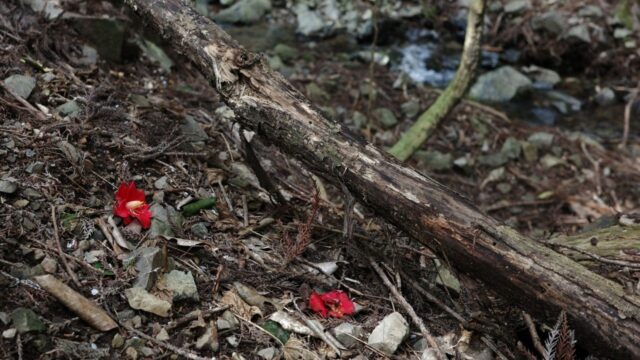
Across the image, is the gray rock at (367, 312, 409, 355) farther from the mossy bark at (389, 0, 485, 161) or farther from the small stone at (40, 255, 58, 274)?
the mossy bark at (389, 0, 485, 161)

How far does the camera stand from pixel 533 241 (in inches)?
86.5

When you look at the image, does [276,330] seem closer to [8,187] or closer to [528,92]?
[8,187]

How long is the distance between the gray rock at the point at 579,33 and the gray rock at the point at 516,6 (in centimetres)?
75

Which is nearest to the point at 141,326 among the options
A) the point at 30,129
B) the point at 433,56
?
the point at 30,129

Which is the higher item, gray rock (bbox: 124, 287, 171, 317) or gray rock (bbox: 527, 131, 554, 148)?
gray rock (bbox: 527, 131, 554, 148)

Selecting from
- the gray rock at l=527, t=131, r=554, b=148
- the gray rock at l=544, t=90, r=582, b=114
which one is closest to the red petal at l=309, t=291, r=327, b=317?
the gray rock at l=527, t=131, r=554, b=148

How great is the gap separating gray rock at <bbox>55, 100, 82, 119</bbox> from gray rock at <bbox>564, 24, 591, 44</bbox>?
273 inches

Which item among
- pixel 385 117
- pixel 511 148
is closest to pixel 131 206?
pixel 385 117

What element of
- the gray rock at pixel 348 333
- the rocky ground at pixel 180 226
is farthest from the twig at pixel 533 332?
the gray rock at pixel 348 333

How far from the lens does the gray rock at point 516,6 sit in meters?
8.30

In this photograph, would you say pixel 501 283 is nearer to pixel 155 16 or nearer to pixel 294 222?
pixel 294 222

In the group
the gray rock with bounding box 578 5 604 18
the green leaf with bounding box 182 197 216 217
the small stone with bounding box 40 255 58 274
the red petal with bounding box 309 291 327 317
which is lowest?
the small stone with bounding box 40 255 58 274

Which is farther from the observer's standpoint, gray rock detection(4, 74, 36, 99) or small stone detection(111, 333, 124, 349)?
gray rock detection(4, 74, 36, 99)

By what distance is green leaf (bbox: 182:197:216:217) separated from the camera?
8.68ft
